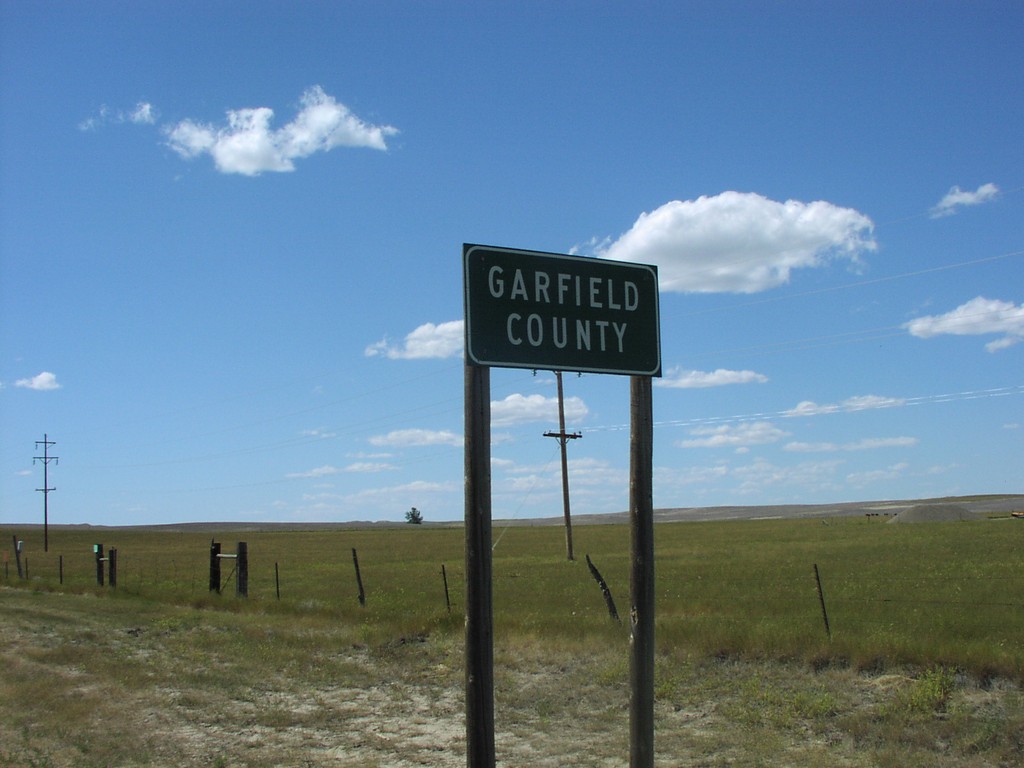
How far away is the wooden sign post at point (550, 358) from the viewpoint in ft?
17.0

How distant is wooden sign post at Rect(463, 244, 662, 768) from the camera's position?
5172 millimetres

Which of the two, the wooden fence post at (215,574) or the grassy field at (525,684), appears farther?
the wooden fence post at (215,574)

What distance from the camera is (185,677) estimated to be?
1241 centimetres

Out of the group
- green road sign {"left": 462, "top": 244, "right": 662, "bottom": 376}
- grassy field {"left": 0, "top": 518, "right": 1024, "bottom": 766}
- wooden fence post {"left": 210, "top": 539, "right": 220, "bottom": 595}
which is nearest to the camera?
green road sign {"left": 462, "top": 244, "right": 662, "bottom": 376}

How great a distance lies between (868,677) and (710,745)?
9.31 feet

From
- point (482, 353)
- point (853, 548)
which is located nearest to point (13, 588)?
point (482, 353)

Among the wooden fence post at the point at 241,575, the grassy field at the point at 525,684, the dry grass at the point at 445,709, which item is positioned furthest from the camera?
the wooden fence post at the point at 241,575

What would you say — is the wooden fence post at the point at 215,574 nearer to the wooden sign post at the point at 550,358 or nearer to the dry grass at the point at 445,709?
the dry grass at the point at 445,709

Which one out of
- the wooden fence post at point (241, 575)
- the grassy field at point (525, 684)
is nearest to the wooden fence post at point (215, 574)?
the wooden fence post at point (241, 575)

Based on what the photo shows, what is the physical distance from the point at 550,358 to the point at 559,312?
27 cm

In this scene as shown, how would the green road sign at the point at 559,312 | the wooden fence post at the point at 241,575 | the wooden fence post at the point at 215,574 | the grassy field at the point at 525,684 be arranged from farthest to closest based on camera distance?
the wooden fence post at the point at 215,574 < the wooden fence post at the point at 241,575 < the grassy field at the point at 525,684 < the green road sign at the point at 559,312

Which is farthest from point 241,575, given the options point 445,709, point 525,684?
point 445,709

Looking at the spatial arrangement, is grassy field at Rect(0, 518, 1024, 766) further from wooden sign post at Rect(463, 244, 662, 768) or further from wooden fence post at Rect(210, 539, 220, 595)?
wooden fence post at Rect(210, 539, 220, 595)

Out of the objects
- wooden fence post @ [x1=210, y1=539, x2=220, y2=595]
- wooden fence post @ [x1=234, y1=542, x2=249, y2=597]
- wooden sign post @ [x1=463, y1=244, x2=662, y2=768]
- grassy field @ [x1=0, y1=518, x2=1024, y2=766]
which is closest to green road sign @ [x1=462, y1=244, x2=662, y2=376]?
wooden sign post @ [x1=463, y1=244, x2=662, y2=768]
